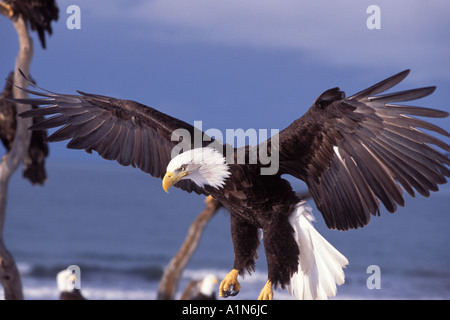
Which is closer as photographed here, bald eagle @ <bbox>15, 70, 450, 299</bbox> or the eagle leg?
bald eagle @ <bbox>15, 70, 450, 299</bbox>

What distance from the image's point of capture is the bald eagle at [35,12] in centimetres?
429

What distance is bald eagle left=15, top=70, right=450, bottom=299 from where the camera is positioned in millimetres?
1919

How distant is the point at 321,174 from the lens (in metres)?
2.07

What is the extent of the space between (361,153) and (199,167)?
1.65ft

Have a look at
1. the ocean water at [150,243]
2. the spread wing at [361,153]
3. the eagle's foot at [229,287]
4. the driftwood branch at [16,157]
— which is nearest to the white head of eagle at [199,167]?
the spread wing at [361,153]

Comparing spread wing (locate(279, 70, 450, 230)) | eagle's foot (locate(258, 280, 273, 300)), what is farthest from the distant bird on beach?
spread wing (locate(279, 70, 450, 230))

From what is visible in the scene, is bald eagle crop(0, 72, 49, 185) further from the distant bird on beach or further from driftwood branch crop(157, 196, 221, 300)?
driftwood branch crop(157, 196, 221, 300)

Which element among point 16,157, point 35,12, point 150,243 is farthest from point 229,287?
point 150,243

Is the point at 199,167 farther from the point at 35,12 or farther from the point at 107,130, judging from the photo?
the point at 35,12

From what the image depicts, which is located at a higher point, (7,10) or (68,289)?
(7,10)

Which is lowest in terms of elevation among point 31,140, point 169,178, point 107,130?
point 169,178

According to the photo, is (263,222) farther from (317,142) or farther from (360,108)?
(360,108)

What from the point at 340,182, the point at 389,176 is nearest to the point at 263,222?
the point at 340,182

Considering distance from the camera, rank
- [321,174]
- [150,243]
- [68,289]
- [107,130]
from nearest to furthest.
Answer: [321,174] → [107,130] → [68,289] → [150,243]
